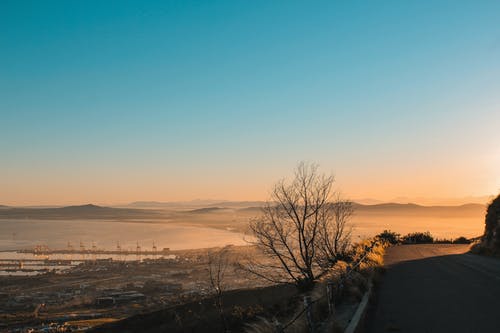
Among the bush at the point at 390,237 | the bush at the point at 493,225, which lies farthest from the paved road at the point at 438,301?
the bush at the point at 390,237

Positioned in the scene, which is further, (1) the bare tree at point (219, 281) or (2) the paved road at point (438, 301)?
(1) the bare tree at point (219, 281)

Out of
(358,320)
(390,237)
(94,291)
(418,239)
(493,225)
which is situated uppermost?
(493,225)

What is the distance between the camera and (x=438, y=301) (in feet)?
40.7

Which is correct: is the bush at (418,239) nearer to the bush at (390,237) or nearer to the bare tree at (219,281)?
the bush at (390,237)

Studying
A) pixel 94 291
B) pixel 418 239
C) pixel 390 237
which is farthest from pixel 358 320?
pixel 94 291

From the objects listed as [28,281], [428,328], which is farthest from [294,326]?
[28,281]

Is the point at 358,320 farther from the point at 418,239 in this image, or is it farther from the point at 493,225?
the point at 418,239

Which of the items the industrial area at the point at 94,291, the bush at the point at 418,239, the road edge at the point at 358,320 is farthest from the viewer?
the industrial area at the point at 94,291

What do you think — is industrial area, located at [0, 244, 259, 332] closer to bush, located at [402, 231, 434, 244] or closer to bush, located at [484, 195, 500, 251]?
bush, located at [402, 231, 434, 244]

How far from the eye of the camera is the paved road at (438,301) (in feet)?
31.6

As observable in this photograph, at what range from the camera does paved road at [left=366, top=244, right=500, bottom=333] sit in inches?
380

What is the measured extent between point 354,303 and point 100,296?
74.7 meters

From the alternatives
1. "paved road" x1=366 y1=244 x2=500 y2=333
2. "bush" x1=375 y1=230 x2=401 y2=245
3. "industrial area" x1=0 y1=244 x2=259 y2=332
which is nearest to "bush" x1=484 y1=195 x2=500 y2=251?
"paved road" x1=366 y1=244 x2=500 y2=333

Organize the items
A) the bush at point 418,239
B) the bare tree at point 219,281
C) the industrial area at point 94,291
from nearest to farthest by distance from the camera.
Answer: the bare tree at point 219,281 < the bush at point 418,239 < the industrial area at point 94,291
